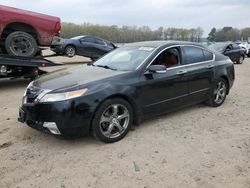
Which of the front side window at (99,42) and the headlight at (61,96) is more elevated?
the front side window at (99,42)

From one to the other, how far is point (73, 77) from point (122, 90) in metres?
0.82

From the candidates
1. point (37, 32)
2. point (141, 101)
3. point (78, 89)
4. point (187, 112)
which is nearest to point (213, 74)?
point (187, 112)

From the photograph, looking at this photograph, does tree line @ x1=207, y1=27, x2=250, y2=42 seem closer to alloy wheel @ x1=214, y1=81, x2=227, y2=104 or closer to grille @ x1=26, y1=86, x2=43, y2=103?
alloy wheel @ x1=214, y1=81, x2=227, y2=104

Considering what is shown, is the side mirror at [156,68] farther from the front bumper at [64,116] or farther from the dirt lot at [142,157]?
the front bumper at [64,116]

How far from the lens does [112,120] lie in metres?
4.45

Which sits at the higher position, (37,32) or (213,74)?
(37,32)

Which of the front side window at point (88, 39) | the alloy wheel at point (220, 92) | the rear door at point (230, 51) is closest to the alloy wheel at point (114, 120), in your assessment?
the alloy wheel at point (220, 92)

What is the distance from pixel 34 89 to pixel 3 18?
4438 mm

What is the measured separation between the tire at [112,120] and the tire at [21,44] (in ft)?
16.6

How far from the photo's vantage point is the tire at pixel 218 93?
6294 millimetres

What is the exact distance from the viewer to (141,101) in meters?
4.79

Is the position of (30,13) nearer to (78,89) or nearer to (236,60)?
(78,89)

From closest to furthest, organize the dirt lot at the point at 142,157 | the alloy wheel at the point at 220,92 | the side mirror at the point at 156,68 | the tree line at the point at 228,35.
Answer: the dirt lot at the point at 142,157 < the side mirror at the point at 156,68 < the alloy wheel at the point at 220,92 < the tree line at the point at 228,35

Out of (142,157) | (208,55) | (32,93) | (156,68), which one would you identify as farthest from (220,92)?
(32,93)
